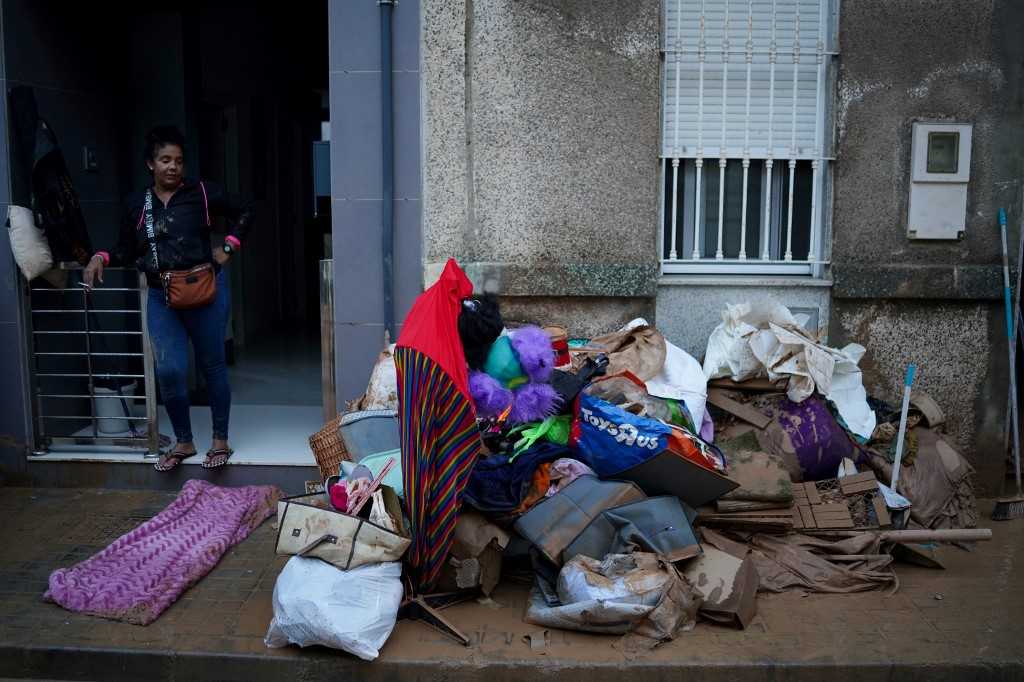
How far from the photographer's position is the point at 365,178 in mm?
5742

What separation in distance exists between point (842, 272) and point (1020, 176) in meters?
1.31

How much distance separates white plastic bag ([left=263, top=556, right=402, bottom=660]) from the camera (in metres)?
3.86

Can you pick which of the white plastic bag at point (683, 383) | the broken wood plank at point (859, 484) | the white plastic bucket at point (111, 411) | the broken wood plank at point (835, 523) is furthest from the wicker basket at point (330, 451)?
the broken wood plank at point (859, 484)

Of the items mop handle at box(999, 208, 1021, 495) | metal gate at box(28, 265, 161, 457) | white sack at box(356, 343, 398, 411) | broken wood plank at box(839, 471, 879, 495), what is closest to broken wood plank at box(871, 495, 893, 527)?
broken wood plank at box(839, 471, 879, 495)

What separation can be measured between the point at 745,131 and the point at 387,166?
2.34 metres

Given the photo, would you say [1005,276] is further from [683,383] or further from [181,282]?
[181,282]

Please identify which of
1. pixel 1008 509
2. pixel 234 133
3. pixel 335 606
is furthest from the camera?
pixel 234 133

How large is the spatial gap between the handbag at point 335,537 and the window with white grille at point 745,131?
2.84 m

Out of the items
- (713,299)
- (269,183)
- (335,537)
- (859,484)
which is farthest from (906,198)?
(269,183)

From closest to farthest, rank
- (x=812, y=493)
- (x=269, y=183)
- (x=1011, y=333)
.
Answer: (x=812, y=493)
(x=1011, y=333)
(x=269, y=183)

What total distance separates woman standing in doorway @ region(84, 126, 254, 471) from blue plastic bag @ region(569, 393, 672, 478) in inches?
104

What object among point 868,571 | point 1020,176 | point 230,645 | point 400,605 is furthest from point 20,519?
point 1020,176

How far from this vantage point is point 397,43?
5.62 m

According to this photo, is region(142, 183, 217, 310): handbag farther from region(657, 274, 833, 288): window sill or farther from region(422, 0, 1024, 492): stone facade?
region(657, 274, 833, 288): window sill
